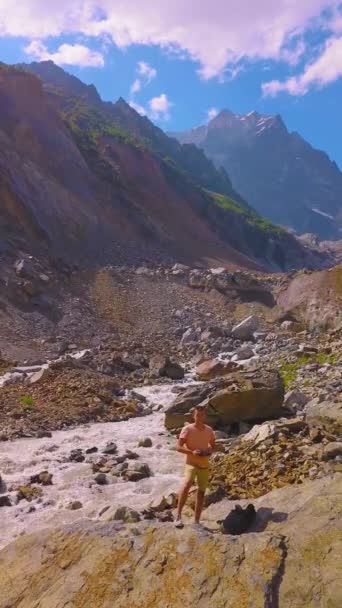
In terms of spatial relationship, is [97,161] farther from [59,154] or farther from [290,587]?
[290,587]

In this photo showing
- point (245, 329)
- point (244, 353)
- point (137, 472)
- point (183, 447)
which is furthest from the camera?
point (245, 329)

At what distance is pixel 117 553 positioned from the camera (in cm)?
708

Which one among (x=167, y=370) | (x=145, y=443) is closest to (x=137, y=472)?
(x=145, y=443)

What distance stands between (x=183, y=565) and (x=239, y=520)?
59.0 inches

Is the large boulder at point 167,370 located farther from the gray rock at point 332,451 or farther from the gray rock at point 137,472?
the gray rock at point 332,451

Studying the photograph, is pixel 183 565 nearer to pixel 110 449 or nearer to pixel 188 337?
pixel 110 449

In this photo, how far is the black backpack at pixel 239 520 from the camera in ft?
26.0

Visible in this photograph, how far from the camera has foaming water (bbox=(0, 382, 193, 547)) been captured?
425 inches

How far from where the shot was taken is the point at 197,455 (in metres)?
8.72

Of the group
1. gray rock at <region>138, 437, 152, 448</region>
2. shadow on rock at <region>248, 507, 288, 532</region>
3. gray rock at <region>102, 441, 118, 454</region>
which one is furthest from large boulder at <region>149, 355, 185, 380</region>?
shadow on rock at <region>248, 507, 288, 532</region>

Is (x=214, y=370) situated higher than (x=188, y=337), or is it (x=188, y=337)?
(x=188, y=337)

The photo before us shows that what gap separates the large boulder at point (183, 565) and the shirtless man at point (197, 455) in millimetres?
1058

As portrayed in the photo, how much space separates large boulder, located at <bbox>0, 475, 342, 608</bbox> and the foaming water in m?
2.84

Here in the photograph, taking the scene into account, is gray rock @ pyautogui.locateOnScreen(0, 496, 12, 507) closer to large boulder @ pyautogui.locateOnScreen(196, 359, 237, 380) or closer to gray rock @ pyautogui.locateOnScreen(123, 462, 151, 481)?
gray rock @ pyautogui.locateOnScreen(123, 462, 151, 481)
